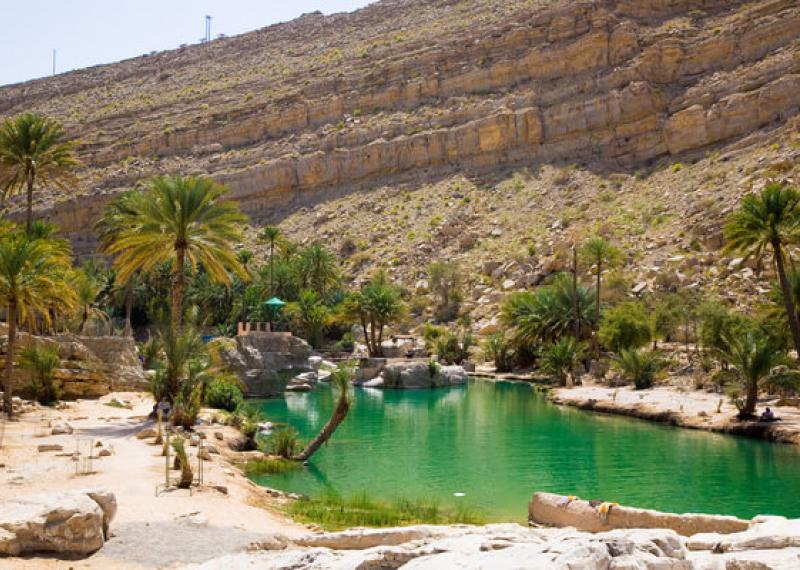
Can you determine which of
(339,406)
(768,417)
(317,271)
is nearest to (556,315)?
(768,417)

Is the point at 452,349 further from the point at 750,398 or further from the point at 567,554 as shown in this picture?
the point at 567,554

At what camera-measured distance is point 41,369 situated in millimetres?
24828

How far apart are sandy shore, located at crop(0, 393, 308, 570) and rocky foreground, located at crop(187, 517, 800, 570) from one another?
2.99 m

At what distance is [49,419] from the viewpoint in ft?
70.7

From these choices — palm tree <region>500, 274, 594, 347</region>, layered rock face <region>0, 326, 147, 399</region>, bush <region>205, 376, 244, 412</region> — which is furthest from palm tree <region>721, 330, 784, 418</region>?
layered rock face <region>0, 326, 147, 399</region>

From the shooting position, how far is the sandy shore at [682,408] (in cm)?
2286

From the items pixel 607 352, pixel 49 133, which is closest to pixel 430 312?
pixel 607 352

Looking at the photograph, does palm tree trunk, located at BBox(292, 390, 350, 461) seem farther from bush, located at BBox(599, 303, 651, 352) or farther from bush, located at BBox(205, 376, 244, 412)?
bush, located at BBox(599, 303, 651, 352)

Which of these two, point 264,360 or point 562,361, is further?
point 562,361

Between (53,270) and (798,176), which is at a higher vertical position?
(798,176)

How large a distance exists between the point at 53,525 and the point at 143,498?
3543 mm

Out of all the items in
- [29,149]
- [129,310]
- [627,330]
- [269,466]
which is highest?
[29,149]

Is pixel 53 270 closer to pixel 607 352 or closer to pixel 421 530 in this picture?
pixel 421 530

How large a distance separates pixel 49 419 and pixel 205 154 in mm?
70262
